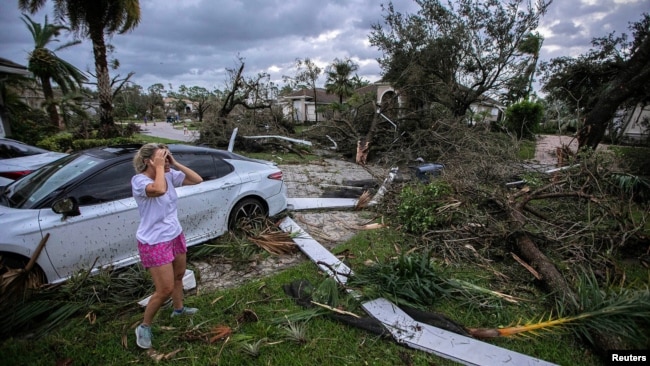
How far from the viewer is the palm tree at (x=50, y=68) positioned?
17531mm

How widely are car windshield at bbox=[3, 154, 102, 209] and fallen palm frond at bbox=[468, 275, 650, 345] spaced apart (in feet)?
14.6

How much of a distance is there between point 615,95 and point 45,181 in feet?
41.1

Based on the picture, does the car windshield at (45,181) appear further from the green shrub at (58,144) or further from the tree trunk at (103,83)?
the tree trunk at (103,83)

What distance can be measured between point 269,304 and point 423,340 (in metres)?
1.55

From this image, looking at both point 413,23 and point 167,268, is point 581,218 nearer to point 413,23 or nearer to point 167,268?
point 167,268

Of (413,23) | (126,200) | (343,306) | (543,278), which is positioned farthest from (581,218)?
(413,23)

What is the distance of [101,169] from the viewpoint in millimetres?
3459

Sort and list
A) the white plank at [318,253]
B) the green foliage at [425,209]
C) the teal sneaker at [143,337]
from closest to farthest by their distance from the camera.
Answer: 1. the teal sneaker at [143,337]
2. the white plank at [318,253]
3. the green foliage at [425,209]

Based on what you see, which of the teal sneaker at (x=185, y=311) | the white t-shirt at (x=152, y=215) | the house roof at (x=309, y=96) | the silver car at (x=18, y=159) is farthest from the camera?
the house roof at (x=309, y=96)

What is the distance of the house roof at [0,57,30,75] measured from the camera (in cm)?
1219

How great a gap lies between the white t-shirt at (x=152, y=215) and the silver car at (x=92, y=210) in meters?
1.12

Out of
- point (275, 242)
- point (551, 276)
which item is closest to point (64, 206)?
point (275, 242)

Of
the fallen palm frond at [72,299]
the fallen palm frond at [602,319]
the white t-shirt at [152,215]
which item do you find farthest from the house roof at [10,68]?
the fallen palm frond at [602,319]

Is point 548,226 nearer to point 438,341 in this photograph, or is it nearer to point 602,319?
point 602,319
